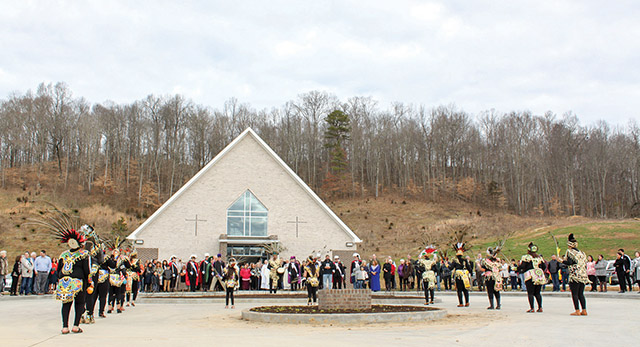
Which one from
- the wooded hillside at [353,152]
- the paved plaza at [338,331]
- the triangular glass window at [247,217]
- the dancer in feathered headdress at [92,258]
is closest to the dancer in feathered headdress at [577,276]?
the paved plaza at [338,331]

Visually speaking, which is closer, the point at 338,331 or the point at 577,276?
the point at 338,331

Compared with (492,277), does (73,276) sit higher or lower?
higher

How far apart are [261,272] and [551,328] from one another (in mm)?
20492

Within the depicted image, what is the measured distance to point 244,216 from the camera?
34.3 metres

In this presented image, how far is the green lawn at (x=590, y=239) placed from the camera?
130ft

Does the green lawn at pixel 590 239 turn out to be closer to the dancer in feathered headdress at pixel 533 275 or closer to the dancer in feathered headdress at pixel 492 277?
the dancer in feathered headdress at pixel 492 277

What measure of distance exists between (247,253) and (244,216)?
7.92ft

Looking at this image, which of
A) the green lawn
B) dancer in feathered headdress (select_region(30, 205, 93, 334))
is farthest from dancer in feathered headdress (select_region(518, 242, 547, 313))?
the green lawn

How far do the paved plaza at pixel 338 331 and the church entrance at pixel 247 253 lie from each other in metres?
18.7

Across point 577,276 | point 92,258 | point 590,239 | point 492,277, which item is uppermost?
point 590,239

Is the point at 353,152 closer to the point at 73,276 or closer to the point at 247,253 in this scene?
the point at 247,253

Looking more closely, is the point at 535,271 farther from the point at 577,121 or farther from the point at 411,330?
the point at 577,121

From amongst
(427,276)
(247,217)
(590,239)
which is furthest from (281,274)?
(590,239)

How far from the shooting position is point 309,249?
3447 centimetres
